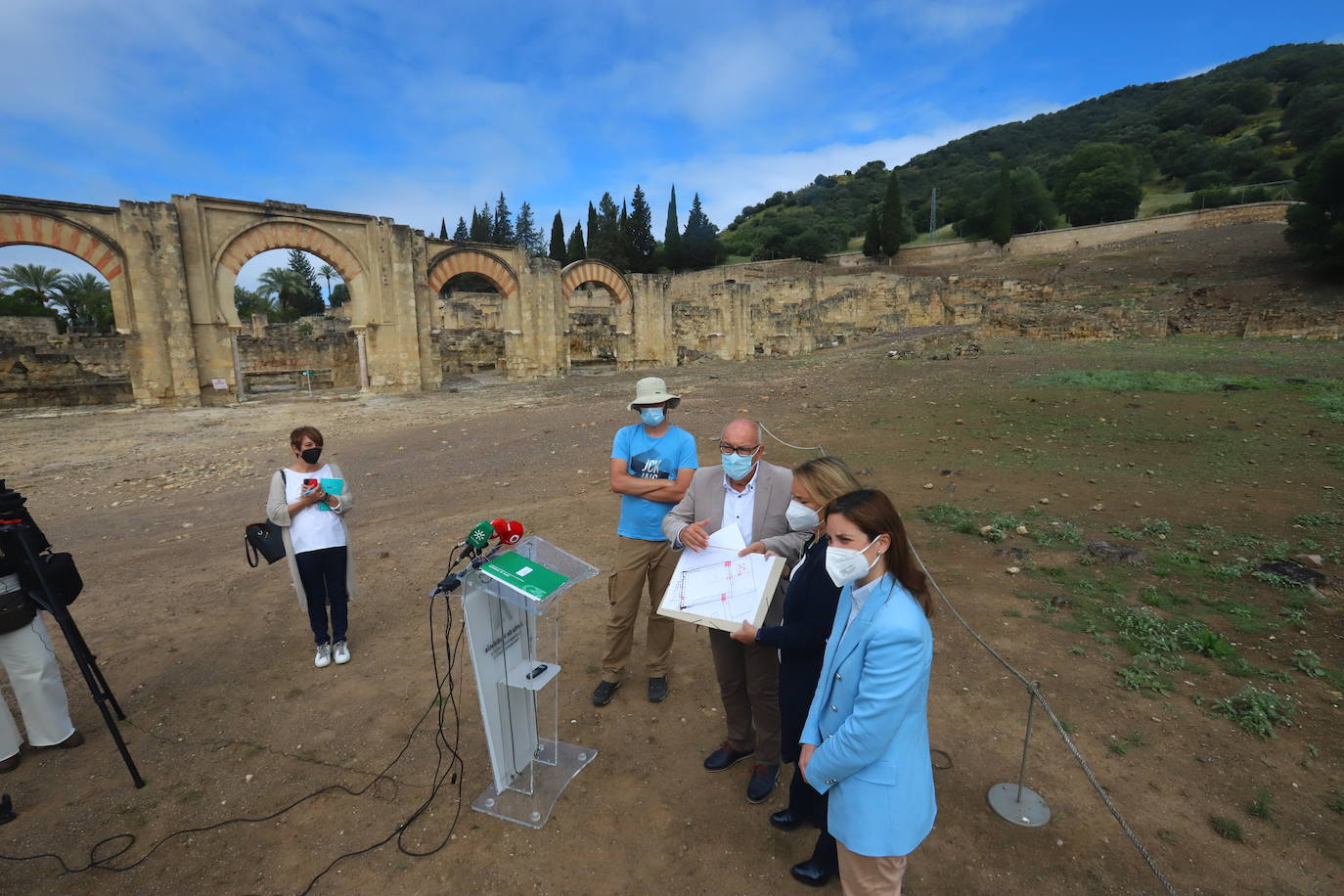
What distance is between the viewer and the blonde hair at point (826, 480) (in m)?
2.66

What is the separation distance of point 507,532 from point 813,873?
78.1 inches

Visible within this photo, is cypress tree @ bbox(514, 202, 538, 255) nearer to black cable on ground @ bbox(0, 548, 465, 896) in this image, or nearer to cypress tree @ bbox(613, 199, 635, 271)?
cypress tree @ bbox(613, 199, 635, 271)

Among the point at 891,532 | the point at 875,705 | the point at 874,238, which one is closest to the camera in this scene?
the point at 875,705

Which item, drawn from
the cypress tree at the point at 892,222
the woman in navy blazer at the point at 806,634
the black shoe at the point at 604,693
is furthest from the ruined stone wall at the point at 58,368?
the cypress tree at the point at 892,222

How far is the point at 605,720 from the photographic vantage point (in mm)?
3686

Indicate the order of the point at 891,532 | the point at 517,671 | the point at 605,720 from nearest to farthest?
the point at 891,532, the point at 517,671, the point at 605,720

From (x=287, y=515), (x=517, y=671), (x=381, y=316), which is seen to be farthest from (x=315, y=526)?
(x=381, y=316)

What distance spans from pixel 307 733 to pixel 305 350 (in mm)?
29402

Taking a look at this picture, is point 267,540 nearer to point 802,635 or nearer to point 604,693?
point 604,693

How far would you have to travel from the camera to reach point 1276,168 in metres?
48.8

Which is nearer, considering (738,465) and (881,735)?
(881,735)

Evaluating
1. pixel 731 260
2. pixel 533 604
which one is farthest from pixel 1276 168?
pixel 533 604

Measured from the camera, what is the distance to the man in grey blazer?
302cm

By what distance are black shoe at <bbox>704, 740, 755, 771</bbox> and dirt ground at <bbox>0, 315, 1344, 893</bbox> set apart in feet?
0.33
